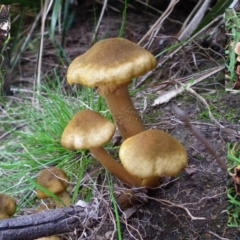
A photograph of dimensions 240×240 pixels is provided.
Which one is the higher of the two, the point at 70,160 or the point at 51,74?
the point at 70,160

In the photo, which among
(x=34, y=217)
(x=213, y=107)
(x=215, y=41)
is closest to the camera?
(x=34, y=217)

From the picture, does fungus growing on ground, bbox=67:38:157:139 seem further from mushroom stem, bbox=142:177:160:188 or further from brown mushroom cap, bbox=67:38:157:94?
mushroom stem, bbox=142:177:160:188

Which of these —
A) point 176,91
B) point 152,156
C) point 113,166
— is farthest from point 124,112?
point 176,91

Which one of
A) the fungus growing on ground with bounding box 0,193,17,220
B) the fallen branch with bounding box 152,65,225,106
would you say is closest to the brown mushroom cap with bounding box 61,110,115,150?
the fungus growing on ground with bounding box 0,193,17,220

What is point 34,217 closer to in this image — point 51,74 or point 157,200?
point 157,200

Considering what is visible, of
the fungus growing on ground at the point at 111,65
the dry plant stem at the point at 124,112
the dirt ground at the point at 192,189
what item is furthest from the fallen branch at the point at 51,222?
the fungus growing on ground at the point at 111,65

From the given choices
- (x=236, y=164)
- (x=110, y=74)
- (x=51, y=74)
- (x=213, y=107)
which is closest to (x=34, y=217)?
(x=110, y=74)

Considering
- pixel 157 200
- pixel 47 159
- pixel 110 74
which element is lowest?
pixel 47 159
